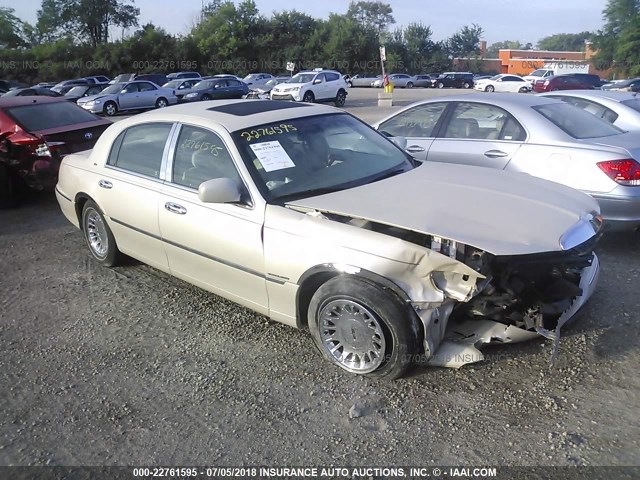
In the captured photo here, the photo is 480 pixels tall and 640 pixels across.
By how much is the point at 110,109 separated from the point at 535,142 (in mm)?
23096

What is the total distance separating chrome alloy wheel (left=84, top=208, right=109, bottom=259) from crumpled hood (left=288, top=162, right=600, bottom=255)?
2548 millimetres

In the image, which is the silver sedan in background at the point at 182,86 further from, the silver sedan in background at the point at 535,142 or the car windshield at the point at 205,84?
the silver sedan in background at the point at 535,142

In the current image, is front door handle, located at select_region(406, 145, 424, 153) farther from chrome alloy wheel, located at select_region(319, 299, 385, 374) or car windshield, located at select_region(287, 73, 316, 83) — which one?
car windshield, located at select_region(287, 73, 316, 83)

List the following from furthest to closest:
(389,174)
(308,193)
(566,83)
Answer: (566,83) → (389,174) → (308,193)

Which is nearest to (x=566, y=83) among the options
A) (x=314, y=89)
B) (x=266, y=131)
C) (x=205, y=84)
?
(x=314, y=89)

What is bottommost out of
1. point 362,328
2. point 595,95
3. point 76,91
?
point 76,91

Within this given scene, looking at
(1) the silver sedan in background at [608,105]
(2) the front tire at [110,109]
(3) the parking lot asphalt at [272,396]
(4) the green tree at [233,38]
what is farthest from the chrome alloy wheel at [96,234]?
(4) the green tree at [233,38]

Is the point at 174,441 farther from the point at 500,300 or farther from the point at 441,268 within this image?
the point at 500,300

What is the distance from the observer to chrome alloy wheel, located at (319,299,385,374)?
3.42m

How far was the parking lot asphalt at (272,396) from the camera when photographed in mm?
2947

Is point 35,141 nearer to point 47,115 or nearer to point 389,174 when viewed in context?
point 47,115

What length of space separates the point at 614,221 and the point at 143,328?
427 cm

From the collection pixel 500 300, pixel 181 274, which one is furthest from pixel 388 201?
pixel 181 274

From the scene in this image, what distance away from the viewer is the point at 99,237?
5.60 m
